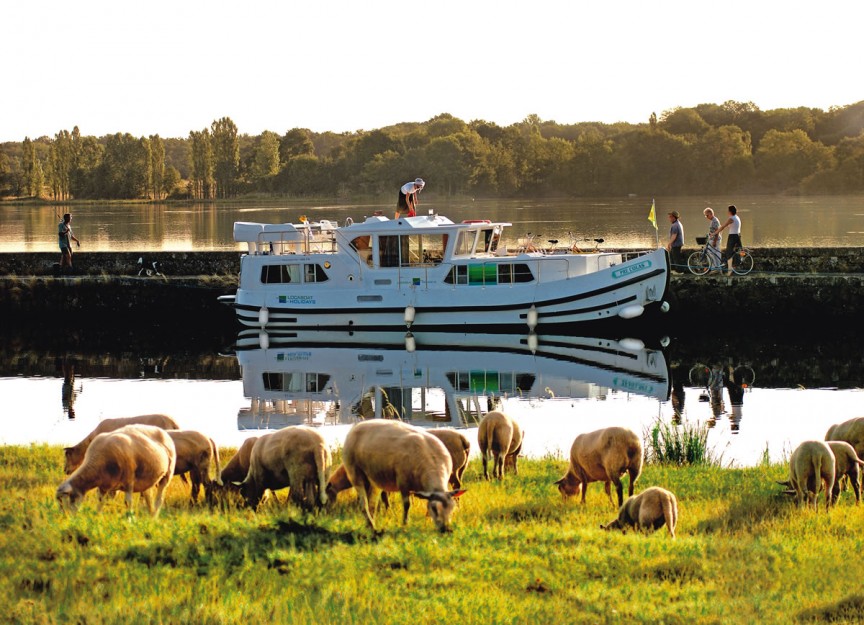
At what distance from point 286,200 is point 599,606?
151 m

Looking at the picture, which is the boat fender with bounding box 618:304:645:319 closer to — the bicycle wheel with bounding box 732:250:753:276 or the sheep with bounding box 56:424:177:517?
the bicycle wheel with bounding box 732:250:753:276

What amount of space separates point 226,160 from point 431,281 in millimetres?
143940

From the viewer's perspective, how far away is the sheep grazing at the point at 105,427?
9.92m

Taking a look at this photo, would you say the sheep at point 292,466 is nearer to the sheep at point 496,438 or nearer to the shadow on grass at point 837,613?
the sheep at point 496,438

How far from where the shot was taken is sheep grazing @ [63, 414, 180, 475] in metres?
9.92

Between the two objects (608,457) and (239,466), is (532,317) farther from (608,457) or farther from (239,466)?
(239,466)

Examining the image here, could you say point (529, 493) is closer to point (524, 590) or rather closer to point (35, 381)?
point (524, 590)

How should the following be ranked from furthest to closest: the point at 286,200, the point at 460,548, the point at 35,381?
1. the point at 286,200
2. the point at 35,381
3. the point at 460,548

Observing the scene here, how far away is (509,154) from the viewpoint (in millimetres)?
161750

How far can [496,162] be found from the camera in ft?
521

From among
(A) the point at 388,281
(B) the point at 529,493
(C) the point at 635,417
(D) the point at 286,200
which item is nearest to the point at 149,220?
(D) the point at 286,200

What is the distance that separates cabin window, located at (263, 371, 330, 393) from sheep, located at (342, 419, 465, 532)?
13682 millimetres

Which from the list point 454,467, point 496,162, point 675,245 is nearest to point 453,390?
point 675,245

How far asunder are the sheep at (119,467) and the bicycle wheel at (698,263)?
22.7m
